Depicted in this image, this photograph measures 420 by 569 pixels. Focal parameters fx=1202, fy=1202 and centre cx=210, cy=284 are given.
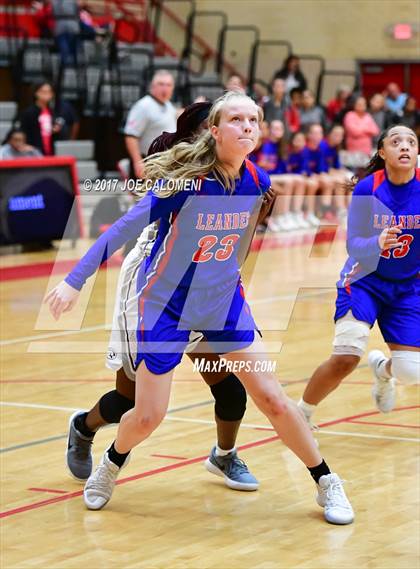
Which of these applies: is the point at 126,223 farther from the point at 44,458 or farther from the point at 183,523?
the point at 44,458

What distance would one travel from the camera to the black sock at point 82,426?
562cm

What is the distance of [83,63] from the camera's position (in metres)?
20.0

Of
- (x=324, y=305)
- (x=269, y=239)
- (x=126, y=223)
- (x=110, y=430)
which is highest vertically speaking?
(x=126, y=223)

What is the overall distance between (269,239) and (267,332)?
6.93 m

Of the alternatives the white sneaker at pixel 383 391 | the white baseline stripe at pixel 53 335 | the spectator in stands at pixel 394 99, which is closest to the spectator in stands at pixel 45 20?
the spectator in stands at pixel 394 99

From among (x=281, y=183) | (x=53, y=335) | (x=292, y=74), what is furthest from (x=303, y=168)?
(x=53, y=335)

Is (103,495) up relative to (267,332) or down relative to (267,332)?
up

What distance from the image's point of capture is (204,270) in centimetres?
496

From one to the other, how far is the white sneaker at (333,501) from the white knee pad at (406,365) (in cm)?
112

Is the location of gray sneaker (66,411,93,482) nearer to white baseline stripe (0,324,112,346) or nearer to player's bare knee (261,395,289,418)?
player's bare knee (261,395,289,418)

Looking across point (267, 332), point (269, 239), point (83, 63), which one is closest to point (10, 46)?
point (83, 63)

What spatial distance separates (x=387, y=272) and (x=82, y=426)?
171cm

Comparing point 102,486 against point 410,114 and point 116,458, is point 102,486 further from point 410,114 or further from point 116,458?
point 410,114

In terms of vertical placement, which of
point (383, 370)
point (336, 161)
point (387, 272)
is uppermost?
point (387, 272)
